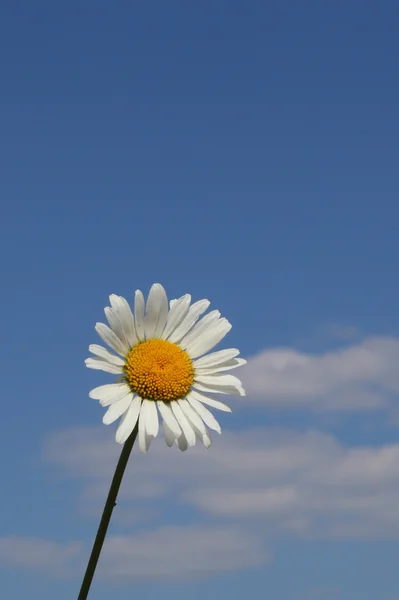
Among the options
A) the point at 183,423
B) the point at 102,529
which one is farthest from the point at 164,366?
the point at 102,529

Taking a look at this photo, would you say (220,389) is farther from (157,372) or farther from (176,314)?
(176,314)

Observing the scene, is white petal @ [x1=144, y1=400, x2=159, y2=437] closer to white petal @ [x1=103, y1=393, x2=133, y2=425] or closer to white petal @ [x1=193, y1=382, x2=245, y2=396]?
white petal @ [x1=103, y1=393, x2=133, y2=425]

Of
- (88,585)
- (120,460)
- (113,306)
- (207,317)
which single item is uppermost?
(207,317)

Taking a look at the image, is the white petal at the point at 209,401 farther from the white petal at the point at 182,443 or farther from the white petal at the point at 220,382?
the white petal at the point at 182,443

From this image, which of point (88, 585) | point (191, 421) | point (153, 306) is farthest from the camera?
point (153, 306)

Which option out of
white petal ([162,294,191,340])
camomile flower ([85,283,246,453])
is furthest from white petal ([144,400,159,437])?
white petal ([162,294,191,340])

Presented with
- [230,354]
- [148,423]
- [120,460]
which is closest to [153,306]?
[230,354]

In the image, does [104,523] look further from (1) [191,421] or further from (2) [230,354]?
(2) [230,354]
